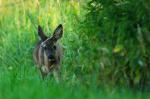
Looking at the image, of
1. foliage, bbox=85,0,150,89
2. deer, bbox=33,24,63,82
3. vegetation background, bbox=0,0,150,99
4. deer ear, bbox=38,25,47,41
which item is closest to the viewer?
vegetation background, bbox=0,0,150,99

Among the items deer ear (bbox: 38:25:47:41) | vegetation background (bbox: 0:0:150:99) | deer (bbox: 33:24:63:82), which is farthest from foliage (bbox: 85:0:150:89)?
deer ear (bbox: 38:25:47:41)

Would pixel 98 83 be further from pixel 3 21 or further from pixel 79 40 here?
pixel 3 21

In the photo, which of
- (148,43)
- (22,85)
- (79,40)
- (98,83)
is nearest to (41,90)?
(22,85)

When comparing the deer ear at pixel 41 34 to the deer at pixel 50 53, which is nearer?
the deer at pixel 50 53

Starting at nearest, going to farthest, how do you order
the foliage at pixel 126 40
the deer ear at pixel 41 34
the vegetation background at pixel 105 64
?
the vegetation background at pixel 105 64 < the foliage at pixel 126 40 < the deer ear at pixel 41 34

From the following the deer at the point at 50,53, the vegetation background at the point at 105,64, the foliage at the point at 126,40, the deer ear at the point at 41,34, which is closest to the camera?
the vegetation background at the point at 105,64

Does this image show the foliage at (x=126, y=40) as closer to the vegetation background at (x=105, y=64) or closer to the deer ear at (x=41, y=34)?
the vegetation background at (x=105, y=64)

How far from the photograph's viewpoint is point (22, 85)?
883 cm

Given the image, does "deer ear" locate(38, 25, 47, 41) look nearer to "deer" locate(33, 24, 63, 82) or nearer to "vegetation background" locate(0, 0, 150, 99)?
"deer" locate(33, 24, 63, 82)

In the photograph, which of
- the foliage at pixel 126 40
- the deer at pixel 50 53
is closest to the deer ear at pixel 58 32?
the deer at pixel 50 53

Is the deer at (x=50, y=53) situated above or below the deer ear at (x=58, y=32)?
below

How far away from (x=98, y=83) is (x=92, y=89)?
78 centimetres

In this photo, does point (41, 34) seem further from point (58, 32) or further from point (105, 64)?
point (105, 64)

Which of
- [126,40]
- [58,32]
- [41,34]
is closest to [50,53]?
[58,32]
